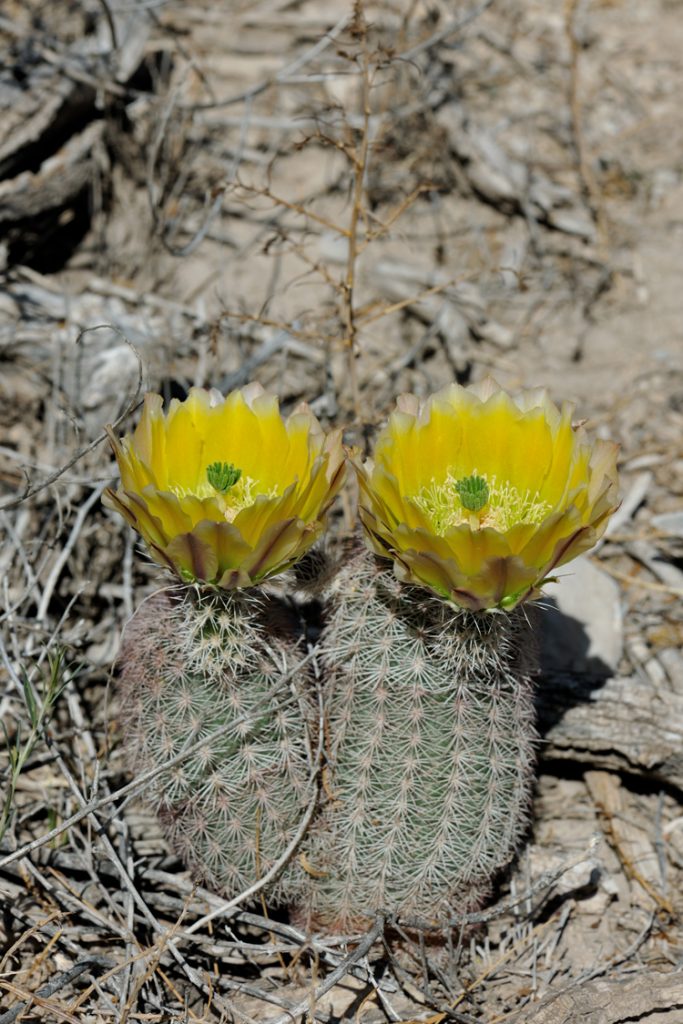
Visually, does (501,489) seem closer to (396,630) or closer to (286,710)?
(396,630)

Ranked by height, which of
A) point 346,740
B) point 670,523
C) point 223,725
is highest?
point 223,725

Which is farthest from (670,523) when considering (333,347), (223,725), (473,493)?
(223,725)

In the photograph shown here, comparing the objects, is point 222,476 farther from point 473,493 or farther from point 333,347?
point 333,347

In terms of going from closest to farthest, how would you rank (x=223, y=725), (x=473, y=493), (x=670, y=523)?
1. (x=473, y=493)
2. (x=223, y=725)
3. (x=670, y=523)

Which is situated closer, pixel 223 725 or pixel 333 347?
pixel 223 725

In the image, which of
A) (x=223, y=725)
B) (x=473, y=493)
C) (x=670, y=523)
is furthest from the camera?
(x=670, y=523)

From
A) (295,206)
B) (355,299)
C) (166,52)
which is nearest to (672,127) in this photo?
(355,299)
